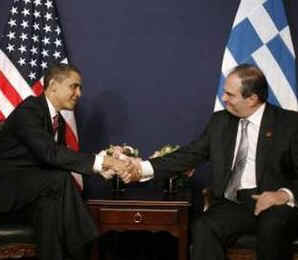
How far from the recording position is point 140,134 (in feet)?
16.4

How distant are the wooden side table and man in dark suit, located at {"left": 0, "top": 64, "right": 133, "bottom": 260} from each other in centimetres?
21

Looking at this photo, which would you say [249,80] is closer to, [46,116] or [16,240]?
[46,116]

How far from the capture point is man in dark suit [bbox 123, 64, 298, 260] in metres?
3.60

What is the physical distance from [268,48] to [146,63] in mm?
924

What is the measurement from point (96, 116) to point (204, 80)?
0.87 meters

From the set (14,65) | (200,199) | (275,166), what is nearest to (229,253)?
(275,166)

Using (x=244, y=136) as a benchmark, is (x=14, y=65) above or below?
above

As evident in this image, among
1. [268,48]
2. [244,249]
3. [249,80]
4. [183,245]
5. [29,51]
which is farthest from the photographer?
[29,51]

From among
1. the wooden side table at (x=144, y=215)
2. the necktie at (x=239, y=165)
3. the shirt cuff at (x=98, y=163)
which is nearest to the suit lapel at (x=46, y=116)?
the shirt cuff at (x=98, y=163)

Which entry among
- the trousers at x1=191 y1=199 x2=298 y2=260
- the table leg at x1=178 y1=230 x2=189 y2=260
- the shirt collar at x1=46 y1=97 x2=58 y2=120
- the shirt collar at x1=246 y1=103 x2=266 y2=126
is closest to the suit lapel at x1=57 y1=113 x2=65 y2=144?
the shirt collar at x1=46 y1=97 x2=58 y2=120

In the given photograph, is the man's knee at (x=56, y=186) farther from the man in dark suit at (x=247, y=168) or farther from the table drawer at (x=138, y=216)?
the man in dark suit at (x=247, y=168)

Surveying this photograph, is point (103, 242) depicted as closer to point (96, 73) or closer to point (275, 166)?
point (96, 73)

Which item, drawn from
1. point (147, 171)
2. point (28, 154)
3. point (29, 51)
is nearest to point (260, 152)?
point (147, 171)

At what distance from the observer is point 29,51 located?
189 inches
